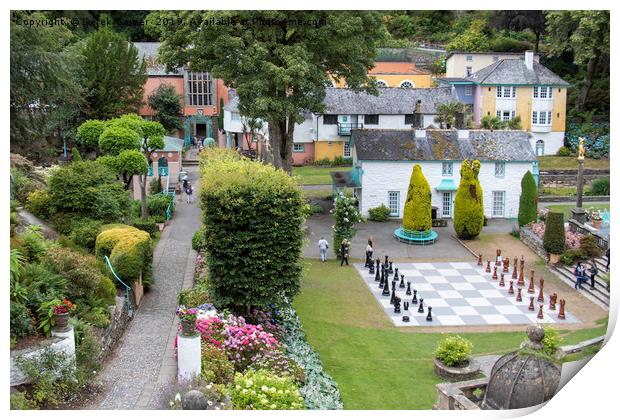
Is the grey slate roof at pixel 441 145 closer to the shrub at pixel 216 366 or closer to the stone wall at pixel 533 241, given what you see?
the stone wall at pixel 533 241

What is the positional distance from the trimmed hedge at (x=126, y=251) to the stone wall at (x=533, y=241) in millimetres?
16638

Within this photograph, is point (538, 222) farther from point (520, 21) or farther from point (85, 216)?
point (520, 21)

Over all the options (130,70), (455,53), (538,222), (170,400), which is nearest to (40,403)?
(170,400)

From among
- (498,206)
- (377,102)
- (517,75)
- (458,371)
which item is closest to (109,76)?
(377,102)

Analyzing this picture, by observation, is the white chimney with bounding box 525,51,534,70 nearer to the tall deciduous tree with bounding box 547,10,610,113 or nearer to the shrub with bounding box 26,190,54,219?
the tall deciduous tree with bounding box 547,10,610,113

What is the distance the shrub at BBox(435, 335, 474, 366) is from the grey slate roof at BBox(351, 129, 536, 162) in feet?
65.7

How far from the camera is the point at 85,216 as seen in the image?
2700cm

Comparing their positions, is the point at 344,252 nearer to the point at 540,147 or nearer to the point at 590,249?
the point at 590,249

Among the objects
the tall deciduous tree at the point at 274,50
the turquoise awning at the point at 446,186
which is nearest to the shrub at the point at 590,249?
the turquoise awning at the point at 446,186

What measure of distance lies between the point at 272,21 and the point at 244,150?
21522mm

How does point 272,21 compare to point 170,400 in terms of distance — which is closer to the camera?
point 170,400

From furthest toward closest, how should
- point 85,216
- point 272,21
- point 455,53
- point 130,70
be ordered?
point 455,53
point 130,70
point 272,21
point 85,216

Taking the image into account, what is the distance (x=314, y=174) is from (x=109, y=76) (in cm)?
1379

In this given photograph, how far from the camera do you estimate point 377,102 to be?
173ft
